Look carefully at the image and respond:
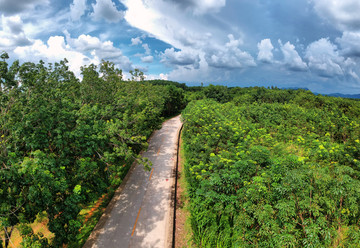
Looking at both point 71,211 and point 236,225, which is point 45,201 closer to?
point 71,211

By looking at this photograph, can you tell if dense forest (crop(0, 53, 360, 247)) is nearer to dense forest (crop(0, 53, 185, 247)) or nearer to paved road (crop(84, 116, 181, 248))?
dense forest (crop(0, 53, 185, 247))

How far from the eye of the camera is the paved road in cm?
979

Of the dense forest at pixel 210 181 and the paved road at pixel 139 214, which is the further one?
the paved road at pixel 139 214

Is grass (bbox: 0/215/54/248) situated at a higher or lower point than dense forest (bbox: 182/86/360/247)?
lower

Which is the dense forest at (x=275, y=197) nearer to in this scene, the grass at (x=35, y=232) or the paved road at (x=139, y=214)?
the paved road at (x=139, y=214)

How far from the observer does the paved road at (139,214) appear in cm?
979

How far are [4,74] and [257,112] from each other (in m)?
20.7

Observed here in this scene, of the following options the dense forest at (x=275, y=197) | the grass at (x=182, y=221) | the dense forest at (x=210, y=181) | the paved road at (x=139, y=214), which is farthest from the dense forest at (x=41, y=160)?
the dense forest at (x=275, y=197)

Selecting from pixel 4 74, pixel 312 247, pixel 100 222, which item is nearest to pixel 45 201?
pixel 100 222

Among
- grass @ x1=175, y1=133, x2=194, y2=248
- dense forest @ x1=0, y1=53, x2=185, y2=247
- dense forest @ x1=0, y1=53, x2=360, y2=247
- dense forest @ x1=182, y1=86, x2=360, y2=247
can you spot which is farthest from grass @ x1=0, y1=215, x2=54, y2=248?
dense forest @ x1=182, y1=86, x2=360, y2=247

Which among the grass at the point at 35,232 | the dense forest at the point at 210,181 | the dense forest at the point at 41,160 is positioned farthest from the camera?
the grass at the point at 35,232

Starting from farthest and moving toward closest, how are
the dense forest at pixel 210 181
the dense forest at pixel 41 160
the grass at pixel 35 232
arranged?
the grass at pixel 35 232
the dense forest at pixel 41 160
the dense forest at pixel 210 181

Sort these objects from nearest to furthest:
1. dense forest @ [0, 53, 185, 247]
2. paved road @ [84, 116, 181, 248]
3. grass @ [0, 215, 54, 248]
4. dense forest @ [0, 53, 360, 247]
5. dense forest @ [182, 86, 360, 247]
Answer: dense forest @ [182, 86, 360, 247], dense forest @ [0, 53, 360, 247], dense forest @ [0, 53, 185, 247], grass @ [0, 215, 54, 248], paved road @ [84, 116, 181, 248]

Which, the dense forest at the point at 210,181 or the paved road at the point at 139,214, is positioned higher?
the dense forest at the point at 210,181
